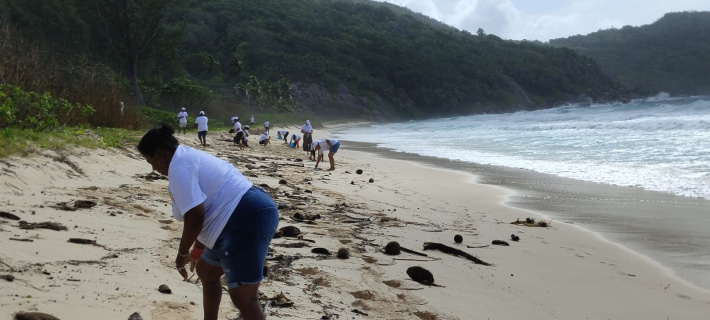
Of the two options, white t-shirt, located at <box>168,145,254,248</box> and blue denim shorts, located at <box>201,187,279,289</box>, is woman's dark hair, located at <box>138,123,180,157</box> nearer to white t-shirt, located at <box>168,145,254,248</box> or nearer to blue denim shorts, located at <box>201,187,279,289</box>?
white t-shirt, located at <box>168,145,254,248</box>

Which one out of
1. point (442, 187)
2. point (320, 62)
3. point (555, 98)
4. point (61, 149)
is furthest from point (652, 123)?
point (555, 98)

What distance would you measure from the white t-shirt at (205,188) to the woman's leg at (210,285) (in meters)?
0.22

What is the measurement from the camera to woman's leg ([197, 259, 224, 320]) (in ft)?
10.9

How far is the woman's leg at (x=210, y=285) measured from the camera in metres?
3.32

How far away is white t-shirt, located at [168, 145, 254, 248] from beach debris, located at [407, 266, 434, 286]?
2436 millimetres

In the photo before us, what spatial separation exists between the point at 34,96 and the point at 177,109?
99.7 feet

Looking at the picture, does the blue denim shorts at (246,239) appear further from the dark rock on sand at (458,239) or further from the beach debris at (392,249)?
the dark rock on sand at (458,239)

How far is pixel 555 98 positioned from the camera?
116 metres

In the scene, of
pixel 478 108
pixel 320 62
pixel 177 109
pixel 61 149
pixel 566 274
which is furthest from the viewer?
pixel 478 108

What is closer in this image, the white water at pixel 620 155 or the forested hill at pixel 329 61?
the white water at pixel 620 155

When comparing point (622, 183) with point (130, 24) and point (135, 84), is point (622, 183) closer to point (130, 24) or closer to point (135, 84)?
point (135, 84)

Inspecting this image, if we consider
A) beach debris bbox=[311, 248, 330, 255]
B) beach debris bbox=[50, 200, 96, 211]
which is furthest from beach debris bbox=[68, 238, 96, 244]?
beach debris bbox=[311, 248, 330, 255]

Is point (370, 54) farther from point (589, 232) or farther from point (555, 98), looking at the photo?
point (589, 232)

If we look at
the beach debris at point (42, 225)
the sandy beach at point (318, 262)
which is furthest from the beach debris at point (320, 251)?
the beach debris at point (42, 225)
